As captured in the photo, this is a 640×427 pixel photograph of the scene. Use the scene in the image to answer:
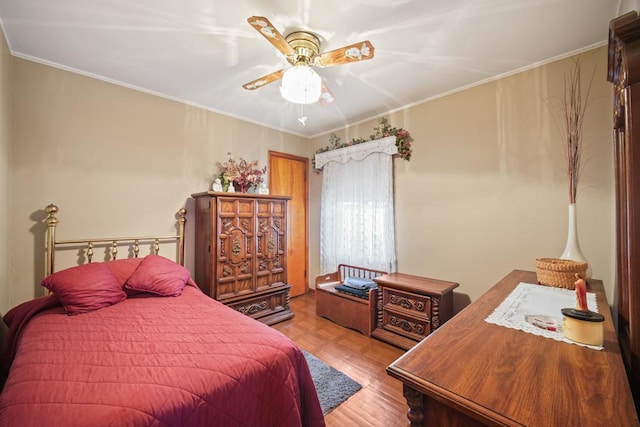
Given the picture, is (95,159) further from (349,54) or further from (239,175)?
(349,54)

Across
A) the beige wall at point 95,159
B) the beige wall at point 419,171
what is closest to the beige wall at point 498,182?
the beige wall at point 419,171

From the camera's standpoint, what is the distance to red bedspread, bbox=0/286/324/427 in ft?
2.92

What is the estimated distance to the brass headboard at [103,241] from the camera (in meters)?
2.07

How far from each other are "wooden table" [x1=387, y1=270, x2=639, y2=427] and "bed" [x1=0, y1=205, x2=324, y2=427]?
747 mm

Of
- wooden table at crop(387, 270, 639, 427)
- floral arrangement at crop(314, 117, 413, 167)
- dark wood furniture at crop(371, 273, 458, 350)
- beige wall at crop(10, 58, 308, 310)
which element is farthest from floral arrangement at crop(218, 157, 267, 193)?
wooden table at crop(387, 270, 639, 427)

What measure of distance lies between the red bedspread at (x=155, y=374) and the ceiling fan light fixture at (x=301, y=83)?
157 centimetres

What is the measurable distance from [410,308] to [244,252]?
6.13ft

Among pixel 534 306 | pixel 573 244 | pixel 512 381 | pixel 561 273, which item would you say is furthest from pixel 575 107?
pixel 512 381

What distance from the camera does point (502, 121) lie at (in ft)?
7.70

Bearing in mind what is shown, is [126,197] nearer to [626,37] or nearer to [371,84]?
[371,84]

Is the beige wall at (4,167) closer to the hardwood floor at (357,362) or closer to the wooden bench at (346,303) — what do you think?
the hardwood floor at (357,362)

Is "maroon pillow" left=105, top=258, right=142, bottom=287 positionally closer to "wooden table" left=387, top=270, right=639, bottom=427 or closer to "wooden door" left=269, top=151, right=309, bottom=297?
"wooden door" left=269, top=151, right=309, bottom=297

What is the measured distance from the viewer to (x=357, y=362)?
2225mm

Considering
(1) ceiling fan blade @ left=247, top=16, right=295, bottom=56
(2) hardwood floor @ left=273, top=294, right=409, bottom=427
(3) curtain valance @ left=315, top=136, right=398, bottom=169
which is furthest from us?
(3) curtain valance @ left=315, top=136, right=398, bottom=169
